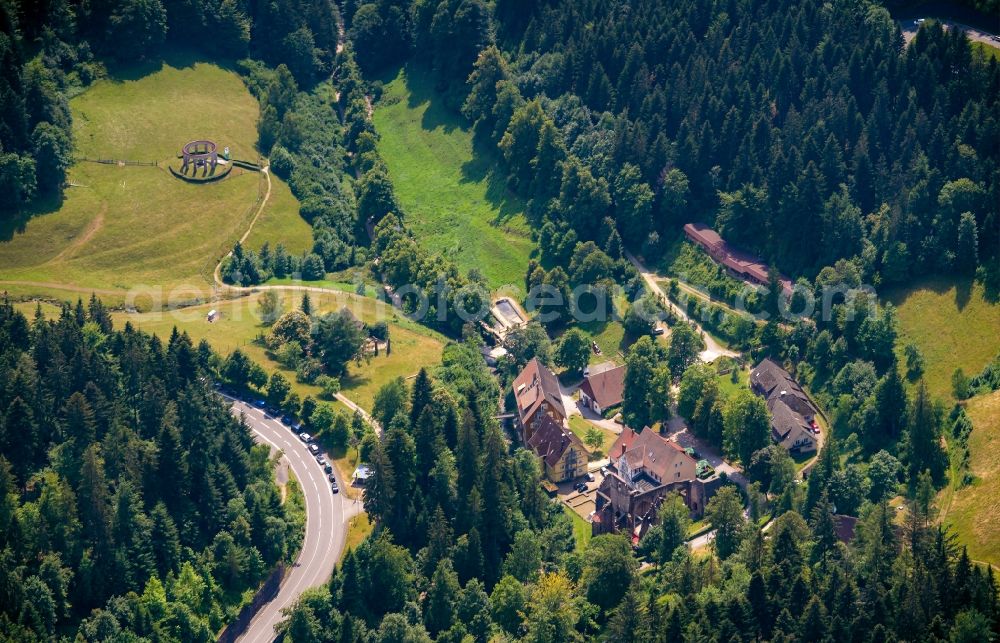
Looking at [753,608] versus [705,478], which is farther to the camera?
[705,478]

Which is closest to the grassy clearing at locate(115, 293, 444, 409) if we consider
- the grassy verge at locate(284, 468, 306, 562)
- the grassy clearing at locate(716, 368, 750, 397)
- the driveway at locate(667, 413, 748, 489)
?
the grassy verge at locate(284, 468, 306, 562)

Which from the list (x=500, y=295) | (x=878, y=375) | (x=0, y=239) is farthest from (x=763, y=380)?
(x=0, y=239)

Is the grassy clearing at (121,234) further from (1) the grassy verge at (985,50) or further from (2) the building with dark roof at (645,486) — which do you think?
(1) the grassy verge at (985,50)

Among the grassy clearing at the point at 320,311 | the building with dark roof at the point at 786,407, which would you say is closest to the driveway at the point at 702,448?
the building with dark roof at the point at 786,407

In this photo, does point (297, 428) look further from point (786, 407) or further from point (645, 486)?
point (786, 407)

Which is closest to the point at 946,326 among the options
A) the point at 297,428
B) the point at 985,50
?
the point at 985,50

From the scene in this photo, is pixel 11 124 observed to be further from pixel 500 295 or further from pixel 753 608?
pixel 753 608
